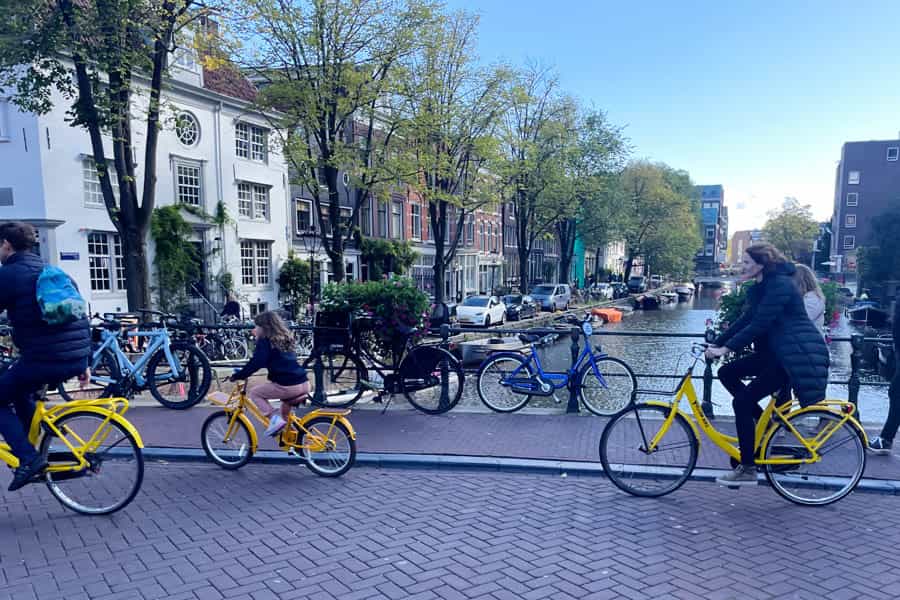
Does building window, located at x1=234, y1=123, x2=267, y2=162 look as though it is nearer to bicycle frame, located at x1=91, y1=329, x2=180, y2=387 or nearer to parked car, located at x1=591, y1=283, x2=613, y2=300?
bicycle frame, located at x1=91, y1=329, x2=180, y2=387

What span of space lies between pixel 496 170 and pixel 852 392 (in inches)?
817

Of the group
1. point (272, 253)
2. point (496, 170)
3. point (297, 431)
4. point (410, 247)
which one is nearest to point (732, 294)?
point (297, 431)

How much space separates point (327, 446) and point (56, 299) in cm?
243

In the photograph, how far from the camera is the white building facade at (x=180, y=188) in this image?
54.1 ft

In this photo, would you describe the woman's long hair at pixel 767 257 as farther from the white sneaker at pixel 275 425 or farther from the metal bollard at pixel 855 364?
Answer: the white sneaker at pixel 275 425

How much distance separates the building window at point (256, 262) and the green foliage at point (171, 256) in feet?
11.2

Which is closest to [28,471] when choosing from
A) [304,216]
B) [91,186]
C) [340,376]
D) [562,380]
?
[340,376]

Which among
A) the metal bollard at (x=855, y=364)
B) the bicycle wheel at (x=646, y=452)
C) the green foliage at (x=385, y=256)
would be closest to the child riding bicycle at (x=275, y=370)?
the bicycle wheel at (x=646, y=452)

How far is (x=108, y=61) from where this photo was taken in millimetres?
9594

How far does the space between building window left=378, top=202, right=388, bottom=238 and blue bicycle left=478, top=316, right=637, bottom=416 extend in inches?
1032

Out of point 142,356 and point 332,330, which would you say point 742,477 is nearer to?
point 332,330

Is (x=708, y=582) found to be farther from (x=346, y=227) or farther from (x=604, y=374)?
(x=346, y=227)

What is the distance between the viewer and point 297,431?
5051 mm

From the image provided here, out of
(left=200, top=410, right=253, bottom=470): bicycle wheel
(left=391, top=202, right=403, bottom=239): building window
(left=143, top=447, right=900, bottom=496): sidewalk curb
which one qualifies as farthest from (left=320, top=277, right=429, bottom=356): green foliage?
(left=391, top=202, right=403, bottom=239): building window
